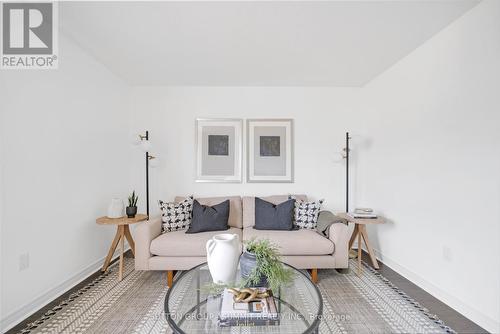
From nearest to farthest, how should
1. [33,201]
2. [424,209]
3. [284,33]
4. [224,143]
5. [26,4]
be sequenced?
[26,4] < [33,201] < [284,33] < [424,209] < [224,143]

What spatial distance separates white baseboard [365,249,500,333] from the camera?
5.63ft

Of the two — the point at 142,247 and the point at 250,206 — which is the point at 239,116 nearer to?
the point at 250,206

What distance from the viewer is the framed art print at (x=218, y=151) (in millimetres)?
3490

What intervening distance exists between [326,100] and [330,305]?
273cm

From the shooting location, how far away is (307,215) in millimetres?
2842

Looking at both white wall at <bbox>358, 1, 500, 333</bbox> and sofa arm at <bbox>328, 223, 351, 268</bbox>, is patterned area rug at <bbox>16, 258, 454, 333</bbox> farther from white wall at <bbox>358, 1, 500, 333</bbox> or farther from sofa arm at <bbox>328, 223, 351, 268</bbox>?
white wall at <bbox>358, 1, 500, 333</bbox>

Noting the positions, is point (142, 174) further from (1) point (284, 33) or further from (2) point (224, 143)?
(1) point (284, 33)

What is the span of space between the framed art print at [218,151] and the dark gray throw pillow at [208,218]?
71 cm

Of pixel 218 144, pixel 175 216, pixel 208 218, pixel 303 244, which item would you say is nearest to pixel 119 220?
pixel 175 216

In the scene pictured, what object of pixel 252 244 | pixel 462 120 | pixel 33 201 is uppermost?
pixel 462 120

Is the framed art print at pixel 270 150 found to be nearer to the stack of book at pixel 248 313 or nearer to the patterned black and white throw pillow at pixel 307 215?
the patterned black and white throw pillow at pixel 307 215

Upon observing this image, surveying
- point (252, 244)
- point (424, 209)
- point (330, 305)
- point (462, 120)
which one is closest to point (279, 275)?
point (252, 244)

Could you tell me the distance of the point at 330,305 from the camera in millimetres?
2049

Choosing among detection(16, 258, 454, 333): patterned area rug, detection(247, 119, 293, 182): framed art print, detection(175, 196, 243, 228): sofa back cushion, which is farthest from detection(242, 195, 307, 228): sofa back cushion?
detection(16, 258, 454, 333): patterned area rug
